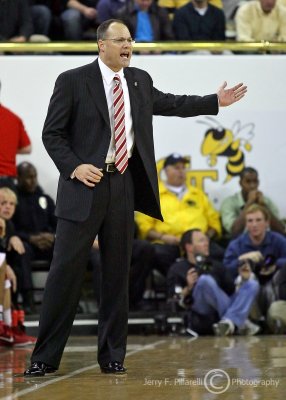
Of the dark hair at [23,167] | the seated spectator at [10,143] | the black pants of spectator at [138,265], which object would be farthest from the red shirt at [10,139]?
the black pants of spectator at [138,265]

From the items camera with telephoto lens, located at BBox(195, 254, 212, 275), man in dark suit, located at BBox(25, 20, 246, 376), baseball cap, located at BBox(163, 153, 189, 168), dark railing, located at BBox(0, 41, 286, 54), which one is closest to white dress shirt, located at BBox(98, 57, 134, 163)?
man in dark suit, located at BBox(25, 20, 246, 376)

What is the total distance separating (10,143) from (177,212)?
1.91 metres

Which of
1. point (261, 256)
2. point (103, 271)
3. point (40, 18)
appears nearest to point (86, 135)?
point (103, 271)

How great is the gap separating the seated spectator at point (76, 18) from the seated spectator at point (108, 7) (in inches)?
6.3

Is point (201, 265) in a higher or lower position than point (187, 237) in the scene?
lower

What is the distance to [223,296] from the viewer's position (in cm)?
1043

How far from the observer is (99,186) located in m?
5.71

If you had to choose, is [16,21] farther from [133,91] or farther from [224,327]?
[133,91]

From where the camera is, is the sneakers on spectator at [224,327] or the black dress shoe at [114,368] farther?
the sneakers on spectator at [224,327]

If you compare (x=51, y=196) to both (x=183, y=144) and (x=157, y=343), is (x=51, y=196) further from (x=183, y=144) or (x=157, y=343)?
(x=157, y=343)

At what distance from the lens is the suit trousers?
570 cm

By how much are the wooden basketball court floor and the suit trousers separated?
0.18m

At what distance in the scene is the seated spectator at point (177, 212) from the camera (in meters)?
11.0

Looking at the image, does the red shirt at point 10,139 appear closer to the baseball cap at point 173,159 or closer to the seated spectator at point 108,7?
the baseball cap at point 173,159
